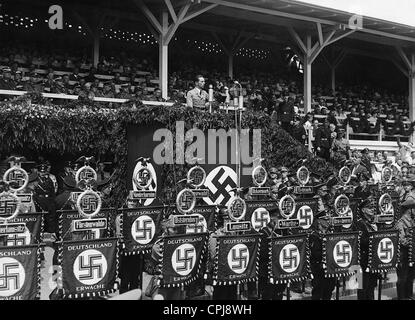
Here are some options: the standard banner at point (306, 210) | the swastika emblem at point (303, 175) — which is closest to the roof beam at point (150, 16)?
the swastika emblem at point (303, 175)

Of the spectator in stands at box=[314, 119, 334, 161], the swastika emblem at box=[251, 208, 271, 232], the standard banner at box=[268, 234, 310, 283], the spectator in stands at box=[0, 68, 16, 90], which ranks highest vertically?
the spectator in stands at box=[0, 68, 16, 90]

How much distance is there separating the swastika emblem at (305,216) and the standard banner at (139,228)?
264cm

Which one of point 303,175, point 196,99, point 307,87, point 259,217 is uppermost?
point 307,87

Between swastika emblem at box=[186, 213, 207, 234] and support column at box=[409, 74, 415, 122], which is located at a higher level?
support column at box=[409, 74, 415, 122]

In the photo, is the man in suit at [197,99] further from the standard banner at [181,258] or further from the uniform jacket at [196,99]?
the standard banner at [181,258]

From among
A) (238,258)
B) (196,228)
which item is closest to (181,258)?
(196,228)

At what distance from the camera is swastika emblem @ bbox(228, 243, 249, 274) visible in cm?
708

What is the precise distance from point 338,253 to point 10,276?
426 cm

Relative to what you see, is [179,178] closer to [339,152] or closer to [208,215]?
[208,215]

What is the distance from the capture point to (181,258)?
688cm

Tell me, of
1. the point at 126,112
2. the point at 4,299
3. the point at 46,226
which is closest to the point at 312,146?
the point at 126,112

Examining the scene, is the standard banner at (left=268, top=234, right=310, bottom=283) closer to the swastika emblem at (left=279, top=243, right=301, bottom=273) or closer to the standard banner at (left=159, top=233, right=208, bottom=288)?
the swastika emblem at (left=279, top=243, right=301, bottom=273)

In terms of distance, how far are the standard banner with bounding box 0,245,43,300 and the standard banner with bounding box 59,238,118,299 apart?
28 cm

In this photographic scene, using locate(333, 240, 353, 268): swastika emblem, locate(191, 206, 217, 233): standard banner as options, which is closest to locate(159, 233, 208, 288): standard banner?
locate(191, 206, 217, 233): standard banner
